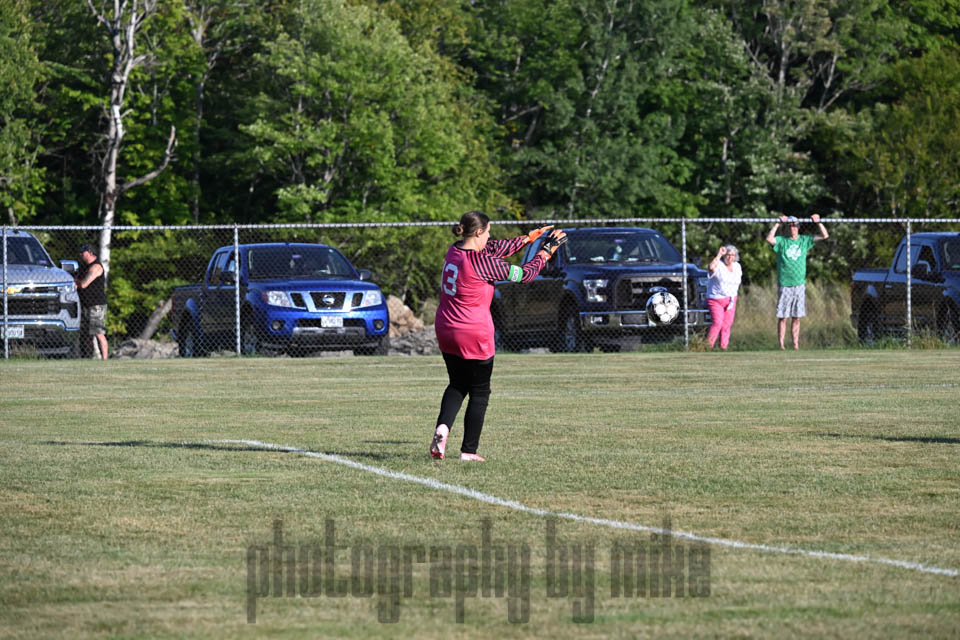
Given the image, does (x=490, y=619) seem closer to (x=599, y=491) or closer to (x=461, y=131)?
(x=599, y=491)

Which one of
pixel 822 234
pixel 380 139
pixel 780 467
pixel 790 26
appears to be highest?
pixel 790 26

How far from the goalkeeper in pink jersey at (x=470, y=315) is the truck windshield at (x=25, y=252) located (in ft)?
55.5

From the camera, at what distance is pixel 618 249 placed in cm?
2564

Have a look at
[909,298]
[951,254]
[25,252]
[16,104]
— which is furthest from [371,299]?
[16,104]

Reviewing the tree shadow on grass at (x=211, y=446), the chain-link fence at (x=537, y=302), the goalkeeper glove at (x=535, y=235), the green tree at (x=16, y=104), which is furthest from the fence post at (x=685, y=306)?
the green tree at (x=16, y=104)

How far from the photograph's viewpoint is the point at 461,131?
46.0 metres

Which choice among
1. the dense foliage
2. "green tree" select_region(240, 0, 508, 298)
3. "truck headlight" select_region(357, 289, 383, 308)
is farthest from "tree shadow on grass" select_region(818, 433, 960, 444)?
"green tree" select_region(240, 0, 508, 298)

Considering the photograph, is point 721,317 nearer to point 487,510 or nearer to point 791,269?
point 791,269

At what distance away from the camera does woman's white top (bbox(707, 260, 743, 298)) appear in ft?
78.0

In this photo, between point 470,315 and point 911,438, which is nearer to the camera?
point 470,315

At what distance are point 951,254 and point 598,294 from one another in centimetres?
548

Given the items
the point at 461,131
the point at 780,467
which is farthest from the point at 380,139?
the point at 780,467

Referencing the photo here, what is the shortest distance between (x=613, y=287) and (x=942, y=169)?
25738mm

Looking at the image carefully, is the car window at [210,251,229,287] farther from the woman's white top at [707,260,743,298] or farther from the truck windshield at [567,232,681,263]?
the woman's white top at [707,260,743,298]
